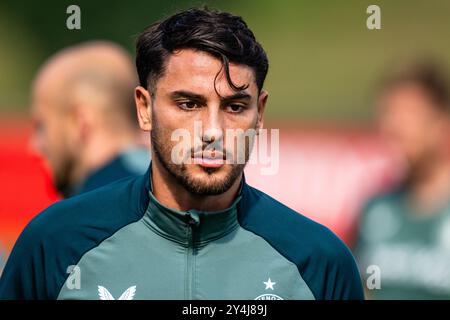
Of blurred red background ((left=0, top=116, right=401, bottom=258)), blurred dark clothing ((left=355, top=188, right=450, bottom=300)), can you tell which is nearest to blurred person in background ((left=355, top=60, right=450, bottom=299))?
blurred dark clothing ((left=355, top=188, right=450, bottom=300))

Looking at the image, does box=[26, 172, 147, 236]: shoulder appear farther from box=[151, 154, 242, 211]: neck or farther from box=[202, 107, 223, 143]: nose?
box=[202, 107, 223, 143]: nose

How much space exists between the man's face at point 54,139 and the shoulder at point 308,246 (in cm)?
242

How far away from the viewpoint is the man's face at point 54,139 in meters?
5.66

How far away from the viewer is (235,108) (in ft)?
10.5

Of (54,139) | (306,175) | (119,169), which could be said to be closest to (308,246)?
(119,169)

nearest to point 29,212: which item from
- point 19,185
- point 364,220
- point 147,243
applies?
point 19,185

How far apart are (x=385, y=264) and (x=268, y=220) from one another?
3972 mm

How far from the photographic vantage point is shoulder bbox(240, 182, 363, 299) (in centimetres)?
326

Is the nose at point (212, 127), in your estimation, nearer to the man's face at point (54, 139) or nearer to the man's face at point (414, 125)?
the man's face at point (54, 139)

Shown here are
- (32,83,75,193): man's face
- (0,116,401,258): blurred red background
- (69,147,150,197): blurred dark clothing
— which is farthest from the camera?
(0,116,401,258): blurred red background

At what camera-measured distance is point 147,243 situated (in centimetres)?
326

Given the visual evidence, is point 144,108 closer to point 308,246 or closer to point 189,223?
point 189,223

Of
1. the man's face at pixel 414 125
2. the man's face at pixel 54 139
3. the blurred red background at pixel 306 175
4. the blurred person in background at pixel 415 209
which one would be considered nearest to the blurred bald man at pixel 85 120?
the man's face at pixel 54 139

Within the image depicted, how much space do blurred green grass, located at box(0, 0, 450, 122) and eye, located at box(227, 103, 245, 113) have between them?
5.49 meters
